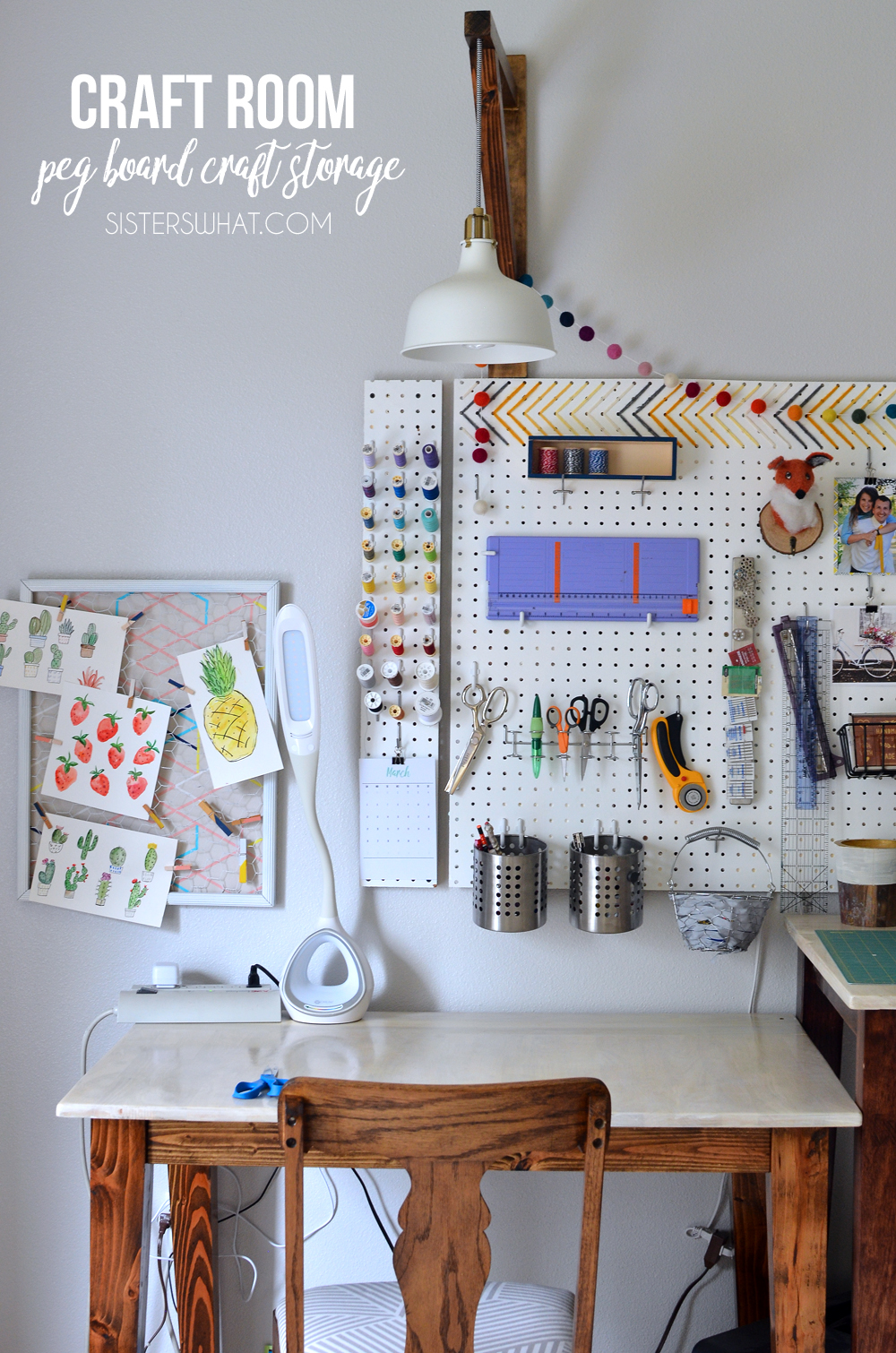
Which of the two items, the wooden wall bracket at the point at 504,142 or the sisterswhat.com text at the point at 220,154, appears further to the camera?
the sisterswhat.com text at the point at 220,154

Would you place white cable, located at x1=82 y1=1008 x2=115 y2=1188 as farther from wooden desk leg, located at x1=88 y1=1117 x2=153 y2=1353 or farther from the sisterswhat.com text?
the sisterswhat.com text

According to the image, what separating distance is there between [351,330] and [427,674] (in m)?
0.60

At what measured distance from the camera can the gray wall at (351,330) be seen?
5.74 ft

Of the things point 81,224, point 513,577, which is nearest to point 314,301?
point 81,224

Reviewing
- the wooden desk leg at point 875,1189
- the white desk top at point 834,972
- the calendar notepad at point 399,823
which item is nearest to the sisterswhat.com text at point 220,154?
the calendar notepad at point 399,823

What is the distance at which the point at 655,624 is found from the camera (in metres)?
1.76

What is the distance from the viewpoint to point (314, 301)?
1787mm

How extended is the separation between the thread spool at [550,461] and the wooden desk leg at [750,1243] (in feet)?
3.96

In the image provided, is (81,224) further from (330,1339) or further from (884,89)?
(330,1339)

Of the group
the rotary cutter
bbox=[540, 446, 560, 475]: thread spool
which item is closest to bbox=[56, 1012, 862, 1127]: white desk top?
the rotary cutter

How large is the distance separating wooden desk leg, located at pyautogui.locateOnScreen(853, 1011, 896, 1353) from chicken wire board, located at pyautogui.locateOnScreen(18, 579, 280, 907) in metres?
0.96

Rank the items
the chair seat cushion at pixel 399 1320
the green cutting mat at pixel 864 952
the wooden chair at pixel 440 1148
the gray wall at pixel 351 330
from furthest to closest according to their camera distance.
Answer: the gray wall at pixel 351 330
the green cutting mat at pixel 864 952
the chair seat cushion at pixel 399 1320
the wooden chair at pixel 440 1148

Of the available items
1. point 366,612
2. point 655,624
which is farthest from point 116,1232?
point 655,624

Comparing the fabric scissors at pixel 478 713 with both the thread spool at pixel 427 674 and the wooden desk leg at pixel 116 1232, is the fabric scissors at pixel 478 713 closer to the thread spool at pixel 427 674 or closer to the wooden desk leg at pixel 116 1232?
the thread spool at pixel 427 674
